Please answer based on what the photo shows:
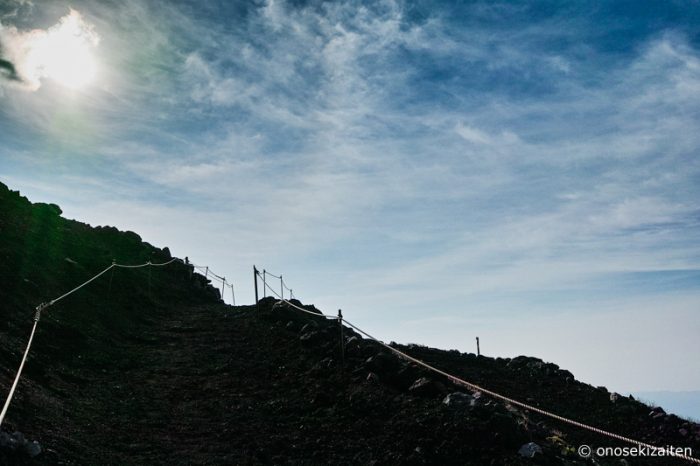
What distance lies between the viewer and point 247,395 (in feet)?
39.0

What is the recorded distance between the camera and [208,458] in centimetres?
847

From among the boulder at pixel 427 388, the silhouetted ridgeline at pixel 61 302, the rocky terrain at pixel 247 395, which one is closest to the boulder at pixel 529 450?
the rocky terrain at pixel 247 395

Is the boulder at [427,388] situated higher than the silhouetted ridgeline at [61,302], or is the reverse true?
the silhouetted ridgeline at [61,302]

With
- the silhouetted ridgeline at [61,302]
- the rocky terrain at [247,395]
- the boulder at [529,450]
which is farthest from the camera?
the silhouetted ridgeline at [61,302]

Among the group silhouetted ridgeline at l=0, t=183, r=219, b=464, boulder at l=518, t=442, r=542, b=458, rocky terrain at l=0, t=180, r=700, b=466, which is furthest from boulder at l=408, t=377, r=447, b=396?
silhouetted ridgeline at l=0, t=183, r=219, b=464

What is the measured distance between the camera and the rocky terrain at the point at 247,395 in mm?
8383

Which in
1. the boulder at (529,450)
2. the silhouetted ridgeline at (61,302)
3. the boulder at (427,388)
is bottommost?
the boulder at (529,450)

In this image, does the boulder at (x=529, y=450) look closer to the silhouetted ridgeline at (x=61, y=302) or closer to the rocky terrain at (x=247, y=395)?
the rocky terrain at (x=247, y=395)

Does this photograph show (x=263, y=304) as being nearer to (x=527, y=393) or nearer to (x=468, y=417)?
(x=527, y=393)

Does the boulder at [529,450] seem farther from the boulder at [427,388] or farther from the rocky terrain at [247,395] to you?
the boulder at [427,388]

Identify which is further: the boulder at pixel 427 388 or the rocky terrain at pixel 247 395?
the boulder at pixel 427 388

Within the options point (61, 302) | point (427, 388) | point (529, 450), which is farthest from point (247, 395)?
point (61, 302)

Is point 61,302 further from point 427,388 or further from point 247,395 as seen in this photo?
point 427,388

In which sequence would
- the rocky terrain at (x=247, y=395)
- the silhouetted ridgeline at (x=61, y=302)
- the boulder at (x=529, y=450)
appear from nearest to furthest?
the boulder at (x=529, y=450), the rocky terrain at (x=247, y=395), the silhouetted ridgeline at (x=61, y=302)
